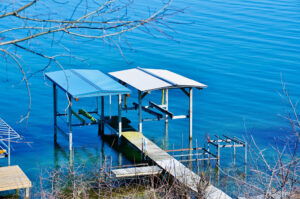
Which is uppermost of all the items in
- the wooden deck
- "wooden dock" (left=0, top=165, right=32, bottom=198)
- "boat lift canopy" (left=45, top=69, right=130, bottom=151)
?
"boat lift canopy" (left=45, top=69, right=130, bottom=151)

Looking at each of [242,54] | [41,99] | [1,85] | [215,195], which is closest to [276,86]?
[242,54]

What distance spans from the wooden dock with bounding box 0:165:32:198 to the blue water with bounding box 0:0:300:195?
620mm

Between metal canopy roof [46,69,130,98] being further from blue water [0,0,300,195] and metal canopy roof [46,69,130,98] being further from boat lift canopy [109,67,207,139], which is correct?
blue water [0,0,300,195]

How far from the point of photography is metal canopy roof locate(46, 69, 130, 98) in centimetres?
1986

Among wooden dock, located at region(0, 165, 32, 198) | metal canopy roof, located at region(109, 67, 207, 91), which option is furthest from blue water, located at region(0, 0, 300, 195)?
metal canopy roof, located at region(109, 67, 207, 91)

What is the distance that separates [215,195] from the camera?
14617mm

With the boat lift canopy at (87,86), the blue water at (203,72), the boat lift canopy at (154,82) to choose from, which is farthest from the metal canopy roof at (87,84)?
the blue water at (203,72)

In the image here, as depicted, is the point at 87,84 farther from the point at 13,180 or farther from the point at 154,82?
the point at 13,180

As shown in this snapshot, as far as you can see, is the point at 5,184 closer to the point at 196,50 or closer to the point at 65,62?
the point at 65,62

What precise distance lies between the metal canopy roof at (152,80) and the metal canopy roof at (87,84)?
83 cm

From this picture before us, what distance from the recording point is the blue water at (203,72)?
24297 millimetres

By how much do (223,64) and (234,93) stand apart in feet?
24.0

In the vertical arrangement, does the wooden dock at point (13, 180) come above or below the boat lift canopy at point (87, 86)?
below

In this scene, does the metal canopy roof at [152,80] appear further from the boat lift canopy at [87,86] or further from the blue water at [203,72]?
the blue water at [203,72]
